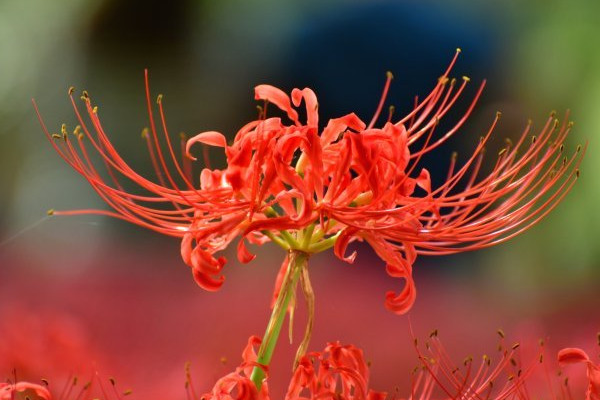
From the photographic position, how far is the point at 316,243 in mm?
616

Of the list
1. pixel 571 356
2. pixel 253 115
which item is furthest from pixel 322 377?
pixel 253 115

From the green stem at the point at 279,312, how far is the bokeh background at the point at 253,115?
2.61 ft

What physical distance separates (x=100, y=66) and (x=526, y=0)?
101cm

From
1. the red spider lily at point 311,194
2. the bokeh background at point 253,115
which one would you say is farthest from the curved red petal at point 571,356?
the bokeh background at point 253,115

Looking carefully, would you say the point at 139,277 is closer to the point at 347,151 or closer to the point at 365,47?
the point at 365,47

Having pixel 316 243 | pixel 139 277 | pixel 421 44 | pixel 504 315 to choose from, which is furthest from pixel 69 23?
pixel 316 243

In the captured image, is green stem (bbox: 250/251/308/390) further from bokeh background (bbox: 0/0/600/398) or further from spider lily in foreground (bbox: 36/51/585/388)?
bokeh background (bbox: 0/0/600/398)

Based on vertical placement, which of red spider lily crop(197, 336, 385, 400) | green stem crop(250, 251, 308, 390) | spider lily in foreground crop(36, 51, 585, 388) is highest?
spider lily in foreground crop(36, 51, 585, 388)

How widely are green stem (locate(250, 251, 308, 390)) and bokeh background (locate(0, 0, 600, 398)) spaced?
80 centimetres

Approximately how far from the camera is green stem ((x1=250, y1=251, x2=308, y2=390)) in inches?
23.2

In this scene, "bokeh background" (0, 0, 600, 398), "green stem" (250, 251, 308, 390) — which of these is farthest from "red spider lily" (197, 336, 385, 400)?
"bokeh background" (0, 0, 600, 398)

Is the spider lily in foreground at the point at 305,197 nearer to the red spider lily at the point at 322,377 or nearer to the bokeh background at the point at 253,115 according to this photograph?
the red spider lily at the point at 322,377

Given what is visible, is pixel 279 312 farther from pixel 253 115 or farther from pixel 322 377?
pixel 253 115

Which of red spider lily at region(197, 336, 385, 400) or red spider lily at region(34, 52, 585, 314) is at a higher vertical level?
red spider lily at region(34, 52, 585, 314)
